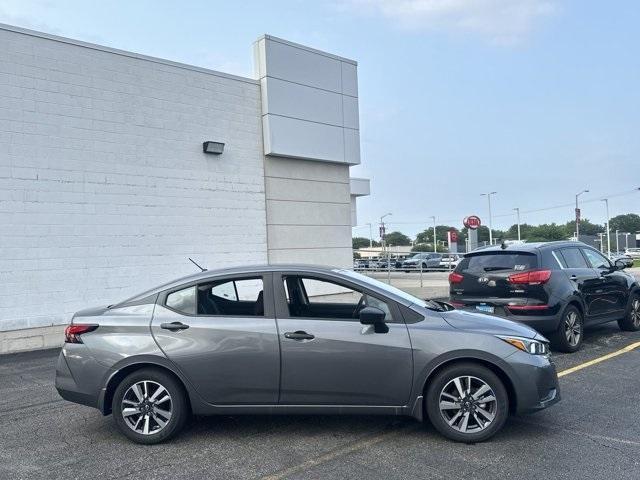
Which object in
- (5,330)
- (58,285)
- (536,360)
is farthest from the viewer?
(58,285)

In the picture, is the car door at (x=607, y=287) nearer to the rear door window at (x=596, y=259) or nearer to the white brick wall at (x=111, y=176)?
the rear door window at (x=596, y=259)

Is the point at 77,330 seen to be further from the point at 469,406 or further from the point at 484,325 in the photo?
the point at 484,325

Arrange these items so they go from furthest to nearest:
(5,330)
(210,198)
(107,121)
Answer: (210,198) < (107,121) < (5,330)

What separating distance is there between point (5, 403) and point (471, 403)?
201 inches

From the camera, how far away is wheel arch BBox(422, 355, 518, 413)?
455 centimetres

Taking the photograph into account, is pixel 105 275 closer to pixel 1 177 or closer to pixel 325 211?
pixel 1 177

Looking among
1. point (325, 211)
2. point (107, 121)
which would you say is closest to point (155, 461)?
point (107, 121)

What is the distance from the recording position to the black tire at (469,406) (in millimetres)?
4512

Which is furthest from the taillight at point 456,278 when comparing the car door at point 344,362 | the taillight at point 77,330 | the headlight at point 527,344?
the taillight at point 77,330

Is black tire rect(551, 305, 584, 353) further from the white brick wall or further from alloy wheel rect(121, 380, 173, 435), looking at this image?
the white brick wall

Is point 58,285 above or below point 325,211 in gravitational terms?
below

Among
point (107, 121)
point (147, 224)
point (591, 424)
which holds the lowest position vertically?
point (591, 424)

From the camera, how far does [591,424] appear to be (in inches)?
193

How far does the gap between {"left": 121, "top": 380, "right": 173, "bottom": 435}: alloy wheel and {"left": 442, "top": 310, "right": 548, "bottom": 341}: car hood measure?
2.48m
